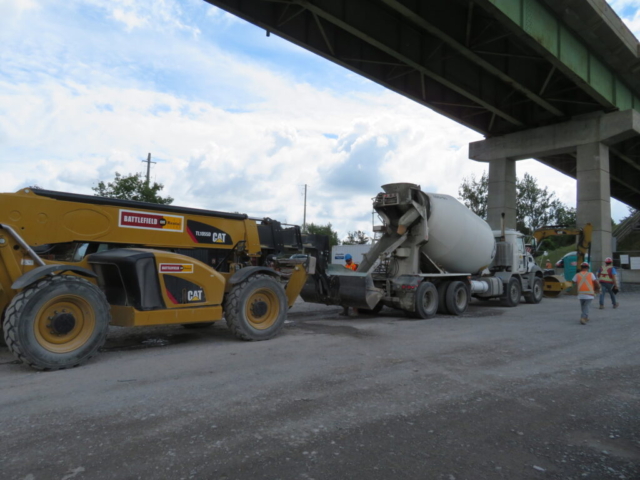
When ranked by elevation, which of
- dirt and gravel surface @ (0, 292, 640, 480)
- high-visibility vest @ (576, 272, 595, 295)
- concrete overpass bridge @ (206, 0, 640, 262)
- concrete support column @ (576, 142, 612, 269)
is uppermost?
concrete overpass bridge @ (206, 0, 640, 262)

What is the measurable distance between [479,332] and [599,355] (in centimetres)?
246

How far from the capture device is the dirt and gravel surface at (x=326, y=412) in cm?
342

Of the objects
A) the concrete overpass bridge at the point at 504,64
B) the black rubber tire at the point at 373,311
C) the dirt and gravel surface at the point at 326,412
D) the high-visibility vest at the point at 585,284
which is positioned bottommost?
the dirt and gravel surface at the point at 326,412

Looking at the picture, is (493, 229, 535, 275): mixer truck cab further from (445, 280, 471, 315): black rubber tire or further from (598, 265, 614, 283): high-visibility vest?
(445, 280, 471, 315): black rubber tire

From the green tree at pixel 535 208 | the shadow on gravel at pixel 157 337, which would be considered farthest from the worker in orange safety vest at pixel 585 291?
the green tree at pixel 535 208

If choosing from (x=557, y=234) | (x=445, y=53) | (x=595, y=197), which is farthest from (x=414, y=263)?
(x=595, y=197)

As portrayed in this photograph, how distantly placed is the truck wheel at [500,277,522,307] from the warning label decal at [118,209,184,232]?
38.1 feet

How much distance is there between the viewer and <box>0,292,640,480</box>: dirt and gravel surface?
3.42m

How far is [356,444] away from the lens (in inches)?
148

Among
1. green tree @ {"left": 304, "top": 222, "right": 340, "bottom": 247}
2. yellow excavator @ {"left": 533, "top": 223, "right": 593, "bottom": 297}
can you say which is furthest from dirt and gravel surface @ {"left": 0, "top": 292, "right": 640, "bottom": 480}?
green tree @ {"left": 304, "top": 222, "right": 340, "bottom": 247}

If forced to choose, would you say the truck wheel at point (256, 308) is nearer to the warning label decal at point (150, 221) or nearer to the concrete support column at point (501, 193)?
the warning label decal at point (150, 221)

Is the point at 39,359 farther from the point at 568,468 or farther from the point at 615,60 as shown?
the point at 615,60

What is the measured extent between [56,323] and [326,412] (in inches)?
151

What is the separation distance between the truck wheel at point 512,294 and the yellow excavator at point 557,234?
377 cm
